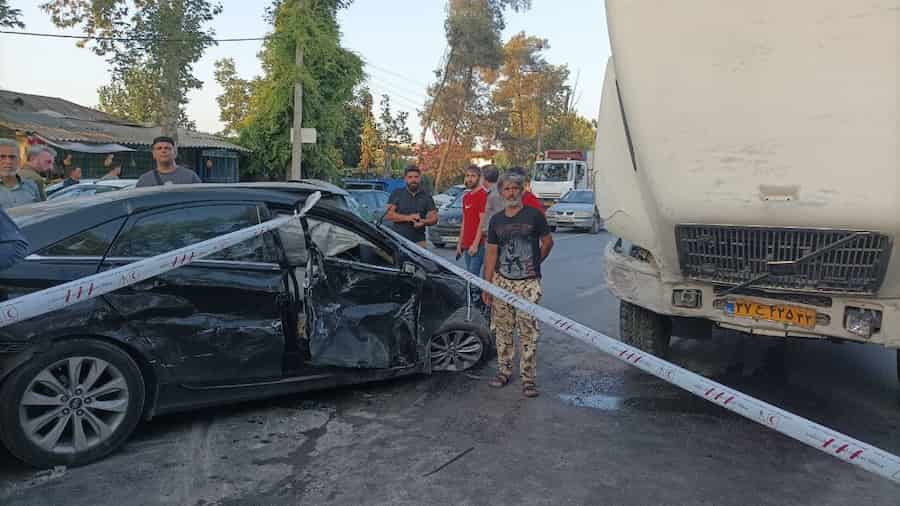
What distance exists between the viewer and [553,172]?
94.8ft

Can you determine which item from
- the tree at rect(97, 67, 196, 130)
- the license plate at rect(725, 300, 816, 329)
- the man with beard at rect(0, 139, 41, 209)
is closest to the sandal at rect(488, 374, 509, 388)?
the license plate at rect(725, 300, 816, 329)

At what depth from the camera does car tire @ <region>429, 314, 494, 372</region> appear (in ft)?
17.3

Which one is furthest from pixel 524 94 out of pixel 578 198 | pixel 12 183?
pixel 12 183

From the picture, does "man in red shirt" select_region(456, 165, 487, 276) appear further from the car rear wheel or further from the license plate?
the license plate

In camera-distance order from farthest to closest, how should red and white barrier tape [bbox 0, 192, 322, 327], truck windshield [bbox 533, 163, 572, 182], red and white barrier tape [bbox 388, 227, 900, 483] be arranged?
truck windshield [bbox 533, 163, 572, 182] → red and white barrier tape [bbox 0, 192, 322, 327] → red and white barrier tape [bbox 388, 227, 900, 483]

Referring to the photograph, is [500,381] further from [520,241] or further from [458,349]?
[520,241]

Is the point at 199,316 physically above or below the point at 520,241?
below

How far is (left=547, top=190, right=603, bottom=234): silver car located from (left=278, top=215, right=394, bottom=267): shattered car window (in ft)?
57.0

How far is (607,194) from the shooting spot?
5.05 meters

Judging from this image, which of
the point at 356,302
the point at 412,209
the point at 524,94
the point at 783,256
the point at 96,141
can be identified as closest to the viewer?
the point at 783,256

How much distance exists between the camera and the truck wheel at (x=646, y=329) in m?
5.42

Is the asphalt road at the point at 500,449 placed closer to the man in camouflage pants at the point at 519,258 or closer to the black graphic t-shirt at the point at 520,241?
the man in camouflage pants at the point at 519,258

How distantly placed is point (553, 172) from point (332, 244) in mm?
24729

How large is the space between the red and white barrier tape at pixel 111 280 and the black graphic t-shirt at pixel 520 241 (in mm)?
1607
